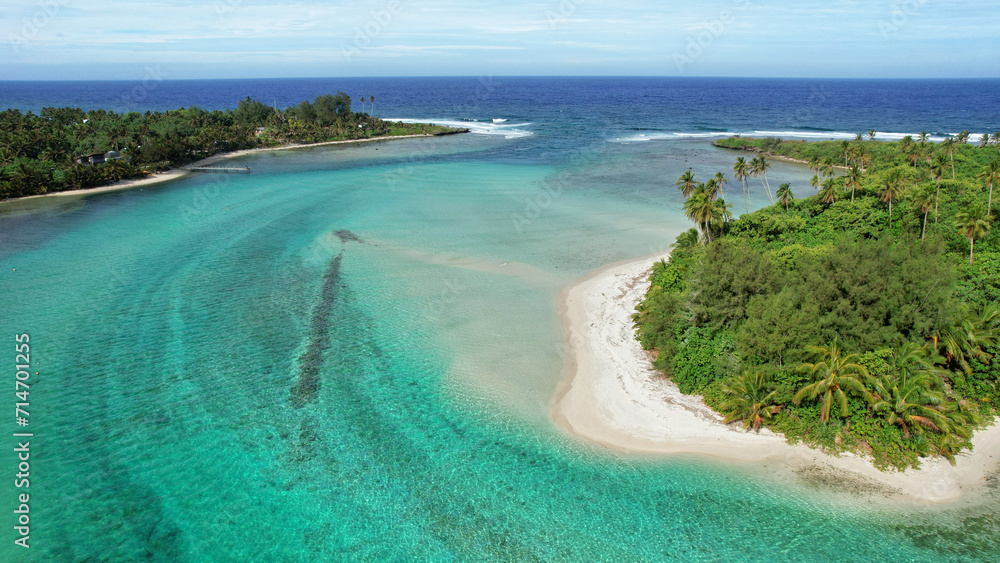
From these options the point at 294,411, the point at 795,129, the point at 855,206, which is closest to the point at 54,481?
the point at 294,411

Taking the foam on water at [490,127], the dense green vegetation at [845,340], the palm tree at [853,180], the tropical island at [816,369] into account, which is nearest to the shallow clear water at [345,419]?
the tropical island at [816,369]

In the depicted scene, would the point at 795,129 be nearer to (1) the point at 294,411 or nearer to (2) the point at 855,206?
(2) the point at 855,206

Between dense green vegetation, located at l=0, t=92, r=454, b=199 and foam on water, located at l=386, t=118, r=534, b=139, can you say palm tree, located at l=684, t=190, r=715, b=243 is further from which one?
foam on water, located at l=386, t=118, r=534, b=139

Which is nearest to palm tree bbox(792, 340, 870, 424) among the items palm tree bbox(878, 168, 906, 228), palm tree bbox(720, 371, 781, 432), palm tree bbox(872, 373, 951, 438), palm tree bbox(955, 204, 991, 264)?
palm tree bbox(872, 373, 951, 438)

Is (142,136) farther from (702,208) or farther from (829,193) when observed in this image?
(829,193)

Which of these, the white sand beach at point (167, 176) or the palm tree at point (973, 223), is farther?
the white sand beach at point (167, 176)

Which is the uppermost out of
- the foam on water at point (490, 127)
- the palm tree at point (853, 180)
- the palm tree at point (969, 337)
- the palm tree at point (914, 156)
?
the foam on water at point (490, 127)

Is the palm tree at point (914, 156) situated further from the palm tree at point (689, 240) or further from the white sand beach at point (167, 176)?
the white sand beach at point (167, 176)
